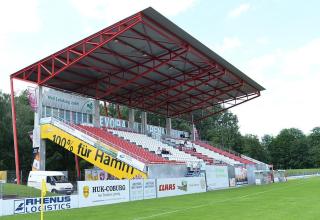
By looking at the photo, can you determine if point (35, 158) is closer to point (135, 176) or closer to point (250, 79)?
point (135, 176)

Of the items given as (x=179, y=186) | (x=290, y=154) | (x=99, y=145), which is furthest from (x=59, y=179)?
(x=290, y=154)

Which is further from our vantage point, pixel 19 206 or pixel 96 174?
pixel 96 174

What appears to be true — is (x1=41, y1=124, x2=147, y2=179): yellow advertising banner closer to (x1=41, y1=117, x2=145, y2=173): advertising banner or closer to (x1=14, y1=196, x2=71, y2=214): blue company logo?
(x1=41, y1=117, x2=145, y2=173): advertising banner

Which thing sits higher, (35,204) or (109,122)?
(109,122)

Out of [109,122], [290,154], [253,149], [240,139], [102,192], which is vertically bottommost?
[102,192]

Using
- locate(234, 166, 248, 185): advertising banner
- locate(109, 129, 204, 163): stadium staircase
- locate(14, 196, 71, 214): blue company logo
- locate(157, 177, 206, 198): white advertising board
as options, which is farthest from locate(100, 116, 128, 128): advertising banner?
locate(14, 196, 71, 214): blue company logo

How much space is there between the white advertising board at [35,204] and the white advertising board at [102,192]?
65 cm

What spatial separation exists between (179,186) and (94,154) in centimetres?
833

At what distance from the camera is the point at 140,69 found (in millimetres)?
44594

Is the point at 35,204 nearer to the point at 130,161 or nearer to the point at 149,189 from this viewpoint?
the point at 149,189

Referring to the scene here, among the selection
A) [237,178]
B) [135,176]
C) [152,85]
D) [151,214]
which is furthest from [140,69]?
[151,214]

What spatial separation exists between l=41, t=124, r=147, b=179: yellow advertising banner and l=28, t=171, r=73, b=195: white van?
3.19m

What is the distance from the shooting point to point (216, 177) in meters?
42.4

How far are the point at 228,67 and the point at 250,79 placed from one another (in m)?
6.87
